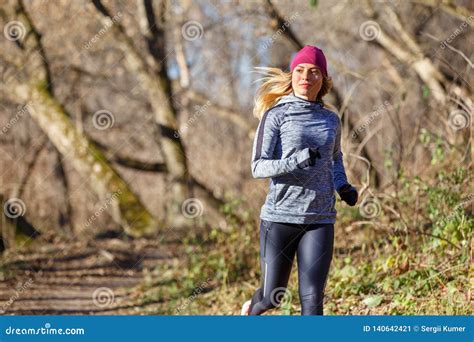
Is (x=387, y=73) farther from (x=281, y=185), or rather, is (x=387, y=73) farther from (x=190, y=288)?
(x=281, y=185)

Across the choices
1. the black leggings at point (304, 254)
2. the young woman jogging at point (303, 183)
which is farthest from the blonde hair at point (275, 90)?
the black leggings at point (304, 254)

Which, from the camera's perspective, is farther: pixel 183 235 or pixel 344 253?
pixel 183 235

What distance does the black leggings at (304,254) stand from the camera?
3.66 metres

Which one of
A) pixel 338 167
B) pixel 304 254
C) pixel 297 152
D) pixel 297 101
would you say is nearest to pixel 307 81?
pixel 297 101

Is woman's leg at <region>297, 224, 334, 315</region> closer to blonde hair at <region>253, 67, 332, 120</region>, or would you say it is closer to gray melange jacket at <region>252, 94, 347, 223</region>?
gray melange jacket at <region>252, 94, 347, 223</region>

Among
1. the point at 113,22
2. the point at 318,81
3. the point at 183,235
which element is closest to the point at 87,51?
the point at 113,22

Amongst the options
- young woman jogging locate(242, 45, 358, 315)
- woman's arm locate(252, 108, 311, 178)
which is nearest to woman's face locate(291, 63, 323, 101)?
young woman jogging locate(242, 45, 358, 315)

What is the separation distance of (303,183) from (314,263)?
41cm

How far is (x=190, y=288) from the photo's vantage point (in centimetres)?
682

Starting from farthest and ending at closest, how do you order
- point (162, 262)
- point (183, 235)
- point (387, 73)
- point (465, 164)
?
point (387, 73)
point (183, 235)
point (162, 262)
point (465, 164)

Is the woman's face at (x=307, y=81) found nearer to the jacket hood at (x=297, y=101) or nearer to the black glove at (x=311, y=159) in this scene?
the jacket hood at (x=297, y=101)

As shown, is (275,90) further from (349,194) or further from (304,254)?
(304,254)

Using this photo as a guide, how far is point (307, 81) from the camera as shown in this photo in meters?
3.73

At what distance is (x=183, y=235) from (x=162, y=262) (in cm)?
75
